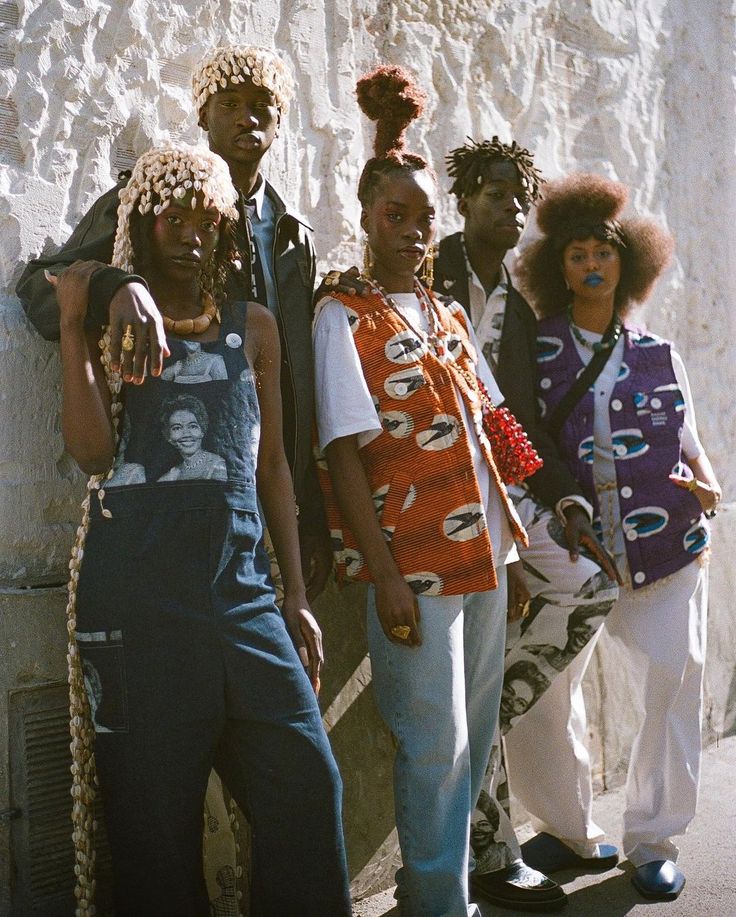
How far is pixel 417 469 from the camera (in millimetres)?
2746

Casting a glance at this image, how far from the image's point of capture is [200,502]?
2.25m

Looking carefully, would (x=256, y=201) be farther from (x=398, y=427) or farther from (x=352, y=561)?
(x=352, y=561)

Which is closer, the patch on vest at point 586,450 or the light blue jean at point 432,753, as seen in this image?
the light blue jean at point 432,753

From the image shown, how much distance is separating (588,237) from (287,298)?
3.91ft

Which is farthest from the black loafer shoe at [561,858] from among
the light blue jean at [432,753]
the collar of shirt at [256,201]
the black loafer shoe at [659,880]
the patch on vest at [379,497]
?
the collar of shirt at [256,201]

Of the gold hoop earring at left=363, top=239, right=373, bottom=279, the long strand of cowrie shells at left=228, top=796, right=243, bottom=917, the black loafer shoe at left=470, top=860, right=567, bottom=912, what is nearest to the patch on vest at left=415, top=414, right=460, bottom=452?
the gold hoop earring at left=363, top=239, right=373, bottom=279

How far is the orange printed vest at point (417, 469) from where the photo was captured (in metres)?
2.72

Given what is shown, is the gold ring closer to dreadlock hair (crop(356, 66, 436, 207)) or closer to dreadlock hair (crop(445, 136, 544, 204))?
dreadlock hair (crop(356, 66, 436, 207))

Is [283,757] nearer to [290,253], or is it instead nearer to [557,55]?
[290,253]

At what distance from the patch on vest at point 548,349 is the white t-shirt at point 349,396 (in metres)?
0.68

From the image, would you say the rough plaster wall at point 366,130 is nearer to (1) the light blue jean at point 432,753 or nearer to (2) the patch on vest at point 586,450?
(1) the light blue jean at point 432,753

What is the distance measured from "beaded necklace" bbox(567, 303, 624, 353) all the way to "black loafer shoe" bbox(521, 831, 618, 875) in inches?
62.4

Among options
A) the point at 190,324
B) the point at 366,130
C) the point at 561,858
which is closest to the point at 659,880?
the point at 561,858

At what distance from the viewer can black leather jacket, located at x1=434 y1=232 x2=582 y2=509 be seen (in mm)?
3273
